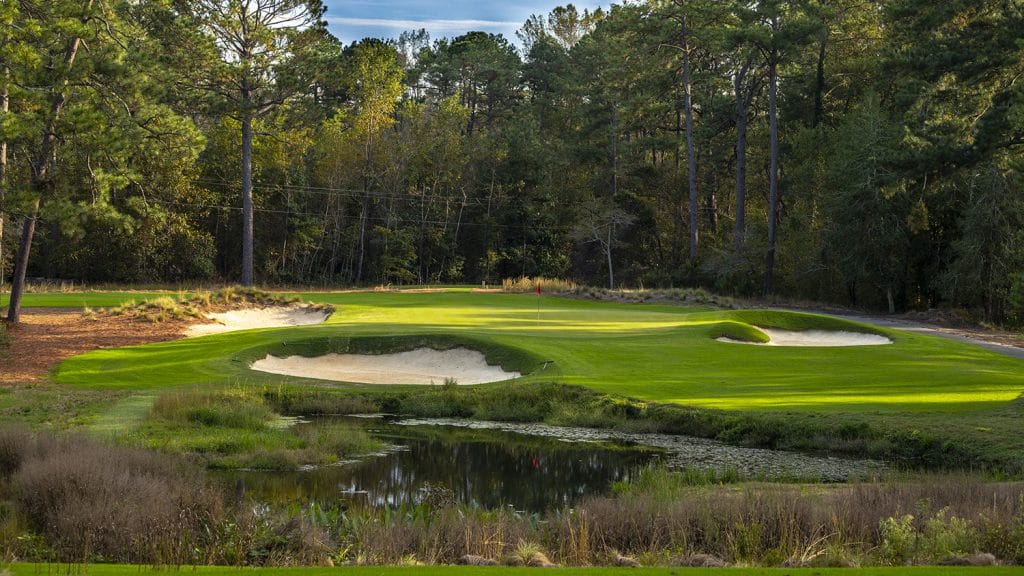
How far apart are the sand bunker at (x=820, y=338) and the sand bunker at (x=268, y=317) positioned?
17.0 meters

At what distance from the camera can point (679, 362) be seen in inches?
969

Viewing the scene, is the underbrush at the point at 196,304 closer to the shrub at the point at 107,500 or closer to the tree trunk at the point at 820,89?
the shrub at the point at 107,500

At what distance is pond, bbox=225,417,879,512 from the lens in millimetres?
13391

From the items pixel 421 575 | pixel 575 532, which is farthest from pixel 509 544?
pixel 421 575

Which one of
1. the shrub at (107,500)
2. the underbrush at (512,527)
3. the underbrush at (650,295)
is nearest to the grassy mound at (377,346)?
the shrub at (107,500)

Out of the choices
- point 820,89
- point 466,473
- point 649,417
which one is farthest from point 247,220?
point 466,473

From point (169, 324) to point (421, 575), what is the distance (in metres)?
27.1

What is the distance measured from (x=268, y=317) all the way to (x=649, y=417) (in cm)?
2236

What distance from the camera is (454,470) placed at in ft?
50.6

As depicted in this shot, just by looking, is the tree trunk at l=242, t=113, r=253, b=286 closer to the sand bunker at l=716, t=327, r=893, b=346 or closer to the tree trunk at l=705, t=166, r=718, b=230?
the sand bunker at l=716, t=327, r=893, b=346

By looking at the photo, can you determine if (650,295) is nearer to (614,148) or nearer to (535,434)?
(614,148)

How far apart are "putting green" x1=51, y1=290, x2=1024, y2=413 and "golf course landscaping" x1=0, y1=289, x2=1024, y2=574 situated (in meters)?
0.12

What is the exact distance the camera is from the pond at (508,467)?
13.4 m

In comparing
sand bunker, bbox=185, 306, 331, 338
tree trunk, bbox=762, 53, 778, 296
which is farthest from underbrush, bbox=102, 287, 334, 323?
tree trunk, bbox=762, 53, 778, 296
